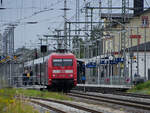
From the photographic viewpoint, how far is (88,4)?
135 ft

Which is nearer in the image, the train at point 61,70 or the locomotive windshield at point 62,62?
the train at point 61,70

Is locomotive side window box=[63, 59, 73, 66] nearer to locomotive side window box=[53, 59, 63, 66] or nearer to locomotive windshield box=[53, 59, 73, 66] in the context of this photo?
locomotive windshield box=[53, 59, 73, 66]

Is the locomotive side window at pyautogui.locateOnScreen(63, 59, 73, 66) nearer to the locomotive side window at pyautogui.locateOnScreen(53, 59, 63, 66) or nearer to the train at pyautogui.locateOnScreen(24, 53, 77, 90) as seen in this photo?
the train at pyautogui.locateOnScreen(24, 53, 77, 90)

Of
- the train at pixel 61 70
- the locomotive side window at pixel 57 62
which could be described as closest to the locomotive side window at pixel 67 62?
the train at pixel 61 70

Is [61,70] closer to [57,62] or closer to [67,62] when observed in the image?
[57,62]

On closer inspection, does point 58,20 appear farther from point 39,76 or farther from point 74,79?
point 74,79

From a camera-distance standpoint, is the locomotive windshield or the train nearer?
the train

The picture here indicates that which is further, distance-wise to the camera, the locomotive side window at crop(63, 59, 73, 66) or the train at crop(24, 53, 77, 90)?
the locomotive side window at crop(63, 59, 73, 66)

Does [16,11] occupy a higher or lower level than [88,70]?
higher

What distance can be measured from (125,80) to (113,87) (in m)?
2.13

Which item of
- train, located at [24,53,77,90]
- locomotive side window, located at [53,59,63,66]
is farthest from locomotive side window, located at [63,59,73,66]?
locomotive side window, located at [53,59,63,66]

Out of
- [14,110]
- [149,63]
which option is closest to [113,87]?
[149,63]

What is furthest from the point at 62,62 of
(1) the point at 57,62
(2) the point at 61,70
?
(2) the point at 61,70

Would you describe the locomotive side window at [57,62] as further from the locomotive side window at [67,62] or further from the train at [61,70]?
the locomotive side window at [67,62]
